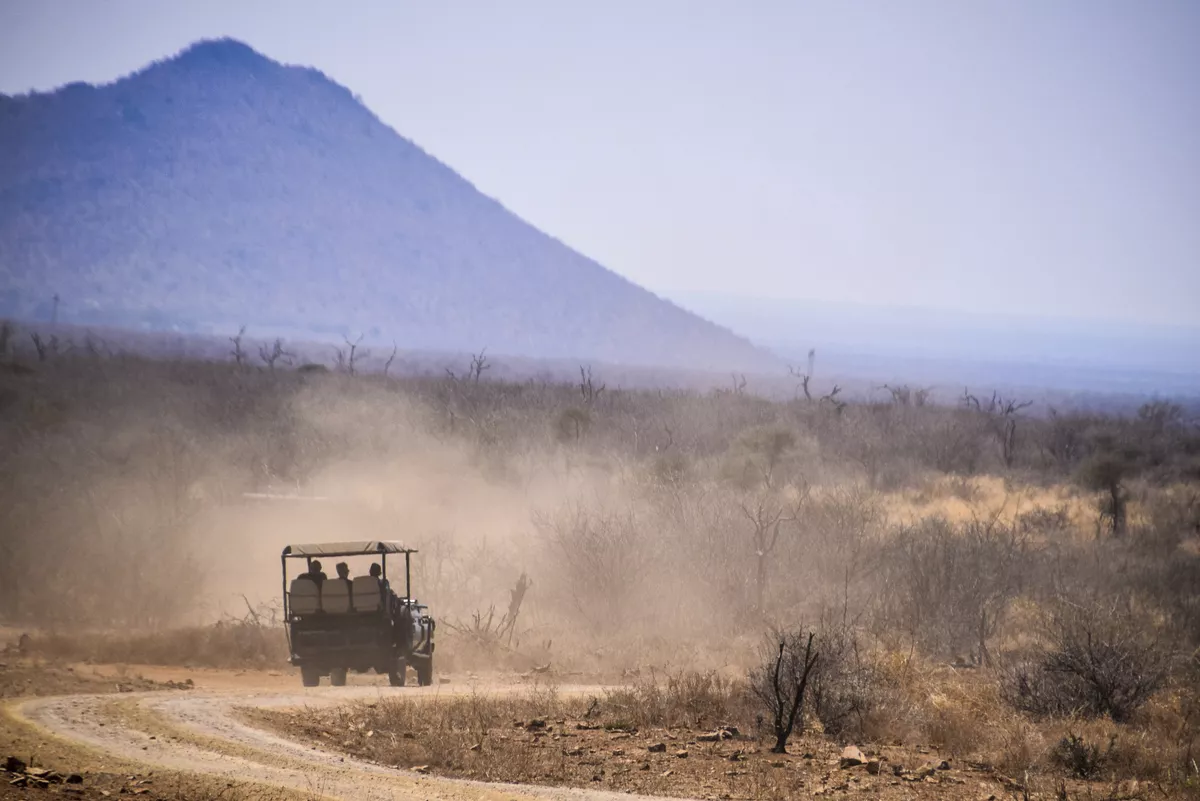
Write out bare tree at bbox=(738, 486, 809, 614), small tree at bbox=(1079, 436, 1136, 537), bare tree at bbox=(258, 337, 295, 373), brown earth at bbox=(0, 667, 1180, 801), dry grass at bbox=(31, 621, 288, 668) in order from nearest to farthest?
1. brown earth at bbox=(0, 667, 1180, 801)
2. dry grass at bbox=(31, 621, 288, 668)
3. bare tree at bbox=(738, 486, 809, 614)
4. small tree at bbox=(1079, 436, 1136, 537)
5. bare tree at bbox=(258, 337, 295, 373)

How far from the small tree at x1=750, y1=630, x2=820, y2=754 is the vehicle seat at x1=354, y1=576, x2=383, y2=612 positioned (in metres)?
4.93

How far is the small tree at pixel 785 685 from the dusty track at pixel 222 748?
3.06 metres

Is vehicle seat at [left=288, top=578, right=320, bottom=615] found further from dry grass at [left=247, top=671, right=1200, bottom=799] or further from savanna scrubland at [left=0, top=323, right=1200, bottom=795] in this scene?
savanna scrubland at [left=0, top=323, right=1200, bottom=795]

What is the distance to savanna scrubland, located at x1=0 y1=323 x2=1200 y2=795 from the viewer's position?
17188mm

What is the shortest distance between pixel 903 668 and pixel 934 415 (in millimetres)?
44192

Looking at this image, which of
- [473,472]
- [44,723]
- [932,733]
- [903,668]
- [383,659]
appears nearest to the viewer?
[44,723]

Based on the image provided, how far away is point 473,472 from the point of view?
37.5 meters

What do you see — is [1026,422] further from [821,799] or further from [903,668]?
[821,799]

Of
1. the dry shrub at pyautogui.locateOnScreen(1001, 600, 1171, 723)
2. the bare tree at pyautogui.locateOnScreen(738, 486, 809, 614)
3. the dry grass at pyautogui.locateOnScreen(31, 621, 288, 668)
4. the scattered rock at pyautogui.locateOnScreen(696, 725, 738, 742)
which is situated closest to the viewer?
the scattered rock at pyautogui.locateOnScreen(696, 725, 738, 742)

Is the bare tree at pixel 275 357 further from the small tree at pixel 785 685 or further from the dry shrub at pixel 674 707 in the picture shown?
the small tree at pixel 785 685

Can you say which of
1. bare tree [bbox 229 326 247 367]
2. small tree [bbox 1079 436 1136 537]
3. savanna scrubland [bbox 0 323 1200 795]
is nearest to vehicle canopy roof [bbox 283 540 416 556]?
savanna scrubland [bbox 0 323 1200 795]

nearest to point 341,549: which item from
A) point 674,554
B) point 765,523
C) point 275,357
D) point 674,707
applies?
point 674,707

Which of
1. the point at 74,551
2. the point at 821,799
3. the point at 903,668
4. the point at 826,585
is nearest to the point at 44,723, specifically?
the point at 821,799

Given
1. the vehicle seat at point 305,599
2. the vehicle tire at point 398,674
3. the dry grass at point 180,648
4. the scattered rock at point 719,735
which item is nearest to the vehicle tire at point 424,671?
the vehicle tire at point 398,674
